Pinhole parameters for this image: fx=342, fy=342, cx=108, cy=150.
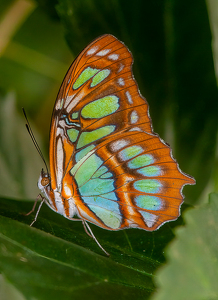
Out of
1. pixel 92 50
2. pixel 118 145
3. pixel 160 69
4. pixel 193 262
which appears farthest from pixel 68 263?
pixel 160 69

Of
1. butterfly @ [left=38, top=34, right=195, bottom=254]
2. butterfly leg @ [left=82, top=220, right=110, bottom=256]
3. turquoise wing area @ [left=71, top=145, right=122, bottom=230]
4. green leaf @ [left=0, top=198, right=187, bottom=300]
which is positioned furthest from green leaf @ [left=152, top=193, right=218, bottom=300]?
turquoise wing area @ [left=71, top=145, right=122, bottom=230]

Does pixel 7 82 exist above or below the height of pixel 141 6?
below

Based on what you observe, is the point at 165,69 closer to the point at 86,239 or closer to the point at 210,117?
the point at 210,117

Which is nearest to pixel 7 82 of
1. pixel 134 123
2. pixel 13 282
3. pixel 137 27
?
pixel 137 27

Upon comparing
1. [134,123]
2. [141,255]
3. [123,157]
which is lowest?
[141,255]

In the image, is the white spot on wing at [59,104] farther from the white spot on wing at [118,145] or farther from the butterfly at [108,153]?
the white spot on wing at [118,145]

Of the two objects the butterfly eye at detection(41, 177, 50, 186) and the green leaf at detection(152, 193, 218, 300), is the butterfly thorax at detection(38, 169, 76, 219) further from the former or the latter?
the green leaf at detection(152, 193, 218, 300)

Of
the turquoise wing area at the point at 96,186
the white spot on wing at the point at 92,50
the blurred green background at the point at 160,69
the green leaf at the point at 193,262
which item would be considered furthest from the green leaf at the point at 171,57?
the green leaf at the point at 193,262
